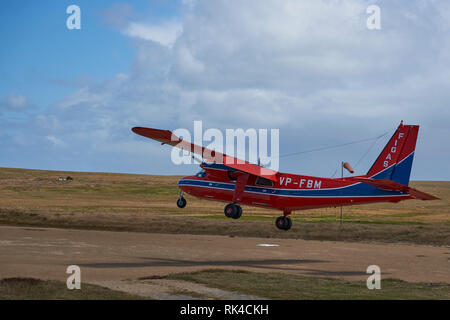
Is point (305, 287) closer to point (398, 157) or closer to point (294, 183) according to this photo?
point (294, 183)

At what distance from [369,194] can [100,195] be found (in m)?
95.5

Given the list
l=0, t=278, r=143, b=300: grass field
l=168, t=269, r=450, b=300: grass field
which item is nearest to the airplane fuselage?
l=168, t=269, r=450, b=300: grass field

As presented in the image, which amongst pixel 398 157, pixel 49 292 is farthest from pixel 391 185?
pixel 49 292

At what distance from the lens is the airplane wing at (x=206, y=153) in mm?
38191

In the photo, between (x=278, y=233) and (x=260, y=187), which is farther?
(x=278, y=233)

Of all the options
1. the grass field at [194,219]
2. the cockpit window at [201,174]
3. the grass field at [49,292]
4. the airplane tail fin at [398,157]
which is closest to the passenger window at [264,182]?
the cockpit window at [201,174]

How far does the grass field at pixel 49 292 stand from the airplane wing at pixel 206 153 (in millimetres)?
12966

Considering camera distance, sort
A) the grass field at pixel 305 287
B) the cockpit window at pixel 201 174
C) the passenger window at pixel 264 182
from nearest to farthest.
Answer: the grass field at pixel 305 287 < the passenger window at pixel 264 182 < the cockpit window at pixel 201 174

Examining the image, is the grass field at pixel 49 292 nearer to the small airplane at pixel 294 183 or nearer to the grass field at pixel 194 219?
the small airplane at pixel 294 183

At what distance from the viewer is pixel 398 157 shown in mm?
38312

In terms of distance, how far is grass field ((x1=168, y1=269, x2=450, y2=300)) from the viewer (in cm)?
2888

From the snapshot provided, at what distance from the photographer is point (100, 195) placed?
126 metres
